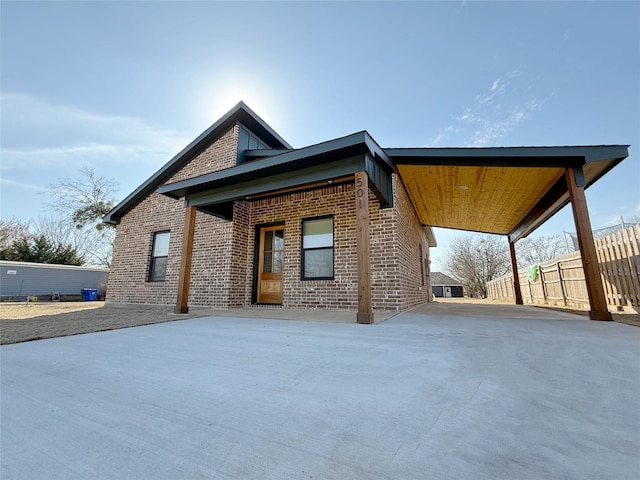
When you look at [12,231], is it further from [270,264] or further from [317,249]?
[317,249]

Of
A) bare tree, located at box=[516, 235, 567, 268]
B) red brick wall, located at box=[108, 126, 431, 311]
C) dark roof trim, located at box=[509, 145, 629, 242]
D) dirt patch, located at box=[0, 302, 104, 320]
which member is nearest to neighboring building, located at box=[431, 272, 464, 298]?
bare tree, located at box=[516, 235, 567, 268]

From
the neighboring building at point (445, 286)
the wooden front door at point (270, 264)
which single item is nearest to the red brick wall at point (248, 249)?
the wooden front door at point (270, 264)

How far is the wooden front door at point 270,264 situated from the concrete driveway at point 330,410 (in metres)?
4.15

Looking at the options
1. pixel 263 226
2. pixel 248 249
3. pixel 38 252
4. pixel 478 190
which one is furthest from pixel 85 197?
pixel 478 190

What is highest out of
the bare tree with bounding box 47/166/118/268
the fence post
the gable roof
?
the bare tree with bounding box 47/166/118/268

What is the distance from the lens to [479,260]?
92.6ft

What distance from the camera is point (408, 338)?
277 centimetres

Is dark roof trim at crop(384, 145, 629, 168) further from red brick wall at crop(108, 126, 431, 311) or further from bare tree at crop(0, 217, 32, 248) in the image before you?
bare tree at crop(0, 217, 32, 248)

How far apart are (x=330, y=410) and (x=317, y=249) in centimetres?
491

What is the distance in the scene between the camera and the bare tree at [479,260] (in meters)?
27.2

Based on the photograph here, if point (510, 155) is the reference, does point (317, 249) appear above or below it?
below

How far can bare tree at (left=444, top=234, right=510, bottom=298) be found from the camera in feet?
89.4

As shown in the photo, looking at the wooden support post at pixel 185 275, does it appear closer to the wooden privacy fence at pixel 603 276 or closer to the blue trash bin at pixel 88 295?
the wooden privacy fence at pixel 603 276

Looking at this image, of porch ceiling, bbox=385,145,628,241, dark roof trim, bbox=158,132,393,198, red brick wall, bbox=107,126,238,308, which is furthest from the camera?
red brick wall, bbox=107,126,238,308
